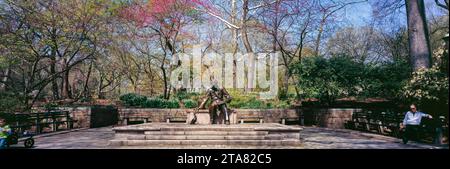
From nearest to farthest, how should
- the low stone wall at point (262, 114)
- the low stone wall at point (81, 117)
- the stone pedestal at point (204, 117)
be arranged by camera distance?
the stone pedestal at point (204, 117) < the low stone wall at point (81, 117) < the low stone wall at point (262, 114)

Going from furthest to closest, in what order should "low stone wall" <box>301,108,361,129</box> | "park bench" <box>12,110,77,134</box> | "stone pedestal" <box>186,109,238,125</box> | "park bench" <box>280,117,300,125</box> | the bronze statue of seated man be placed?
"park bench" <box>280,117,300,125</box> < "low stone wall" <box>301,108,361,129</box> < "stone pedestal" <box>186,109,238,125</box> < the bronze statue of seated man < "park bench" <box>12,110,77,134</box>

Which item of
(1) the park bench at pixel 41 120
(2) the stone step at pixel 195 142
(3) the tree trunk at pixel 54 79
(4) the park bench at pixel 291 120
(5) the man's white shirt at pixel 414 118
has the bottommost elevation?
(4) the park bench at pixel 291 120

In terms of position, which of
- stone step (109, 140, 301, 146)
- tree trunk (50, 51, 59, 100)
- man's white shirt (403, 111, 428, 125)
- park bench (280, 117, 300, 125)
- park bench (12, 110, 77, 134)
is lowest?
park bench (280, 117, 300, 125)

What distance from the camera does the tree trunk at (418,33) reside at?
11.3 metres

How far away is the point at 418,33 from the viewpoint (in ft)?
37.6

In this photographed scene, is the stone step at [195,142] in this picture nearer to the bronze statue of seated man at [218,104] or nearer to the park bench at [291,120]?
the bronze statue of seated man at [218,104]

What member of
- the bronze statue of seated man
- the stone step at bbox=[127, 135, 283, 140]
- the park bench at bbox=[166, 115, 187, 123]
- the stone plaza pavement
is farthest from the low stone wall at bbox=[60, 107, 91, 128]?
the stone step at bbox=[127, 135, 283, 140]

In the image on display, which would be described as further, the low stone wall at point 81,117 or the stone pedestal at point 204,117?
the low stone wall at point 81,117

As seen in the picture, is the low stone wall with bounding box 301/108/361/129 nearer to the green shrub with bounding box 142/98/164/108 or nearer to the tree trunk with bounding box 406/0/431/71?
the tree trunk with bounding box 406/0/431/71

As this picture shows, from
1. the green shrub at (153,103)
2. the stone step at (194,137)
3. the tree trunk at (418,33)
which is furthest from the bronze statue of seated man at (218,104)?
the green shrub at (153,103)

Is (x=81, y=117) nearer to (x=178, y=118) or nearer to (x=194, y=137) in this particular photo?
(x=178, y=118)

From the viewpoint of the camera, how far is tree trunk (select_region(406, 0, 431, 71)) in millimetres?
11344

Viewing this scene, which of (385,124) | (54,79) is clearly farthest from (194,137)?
(54,79)

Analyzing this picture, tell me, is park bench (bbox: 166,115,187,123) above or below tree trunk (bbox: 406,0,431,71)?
below
